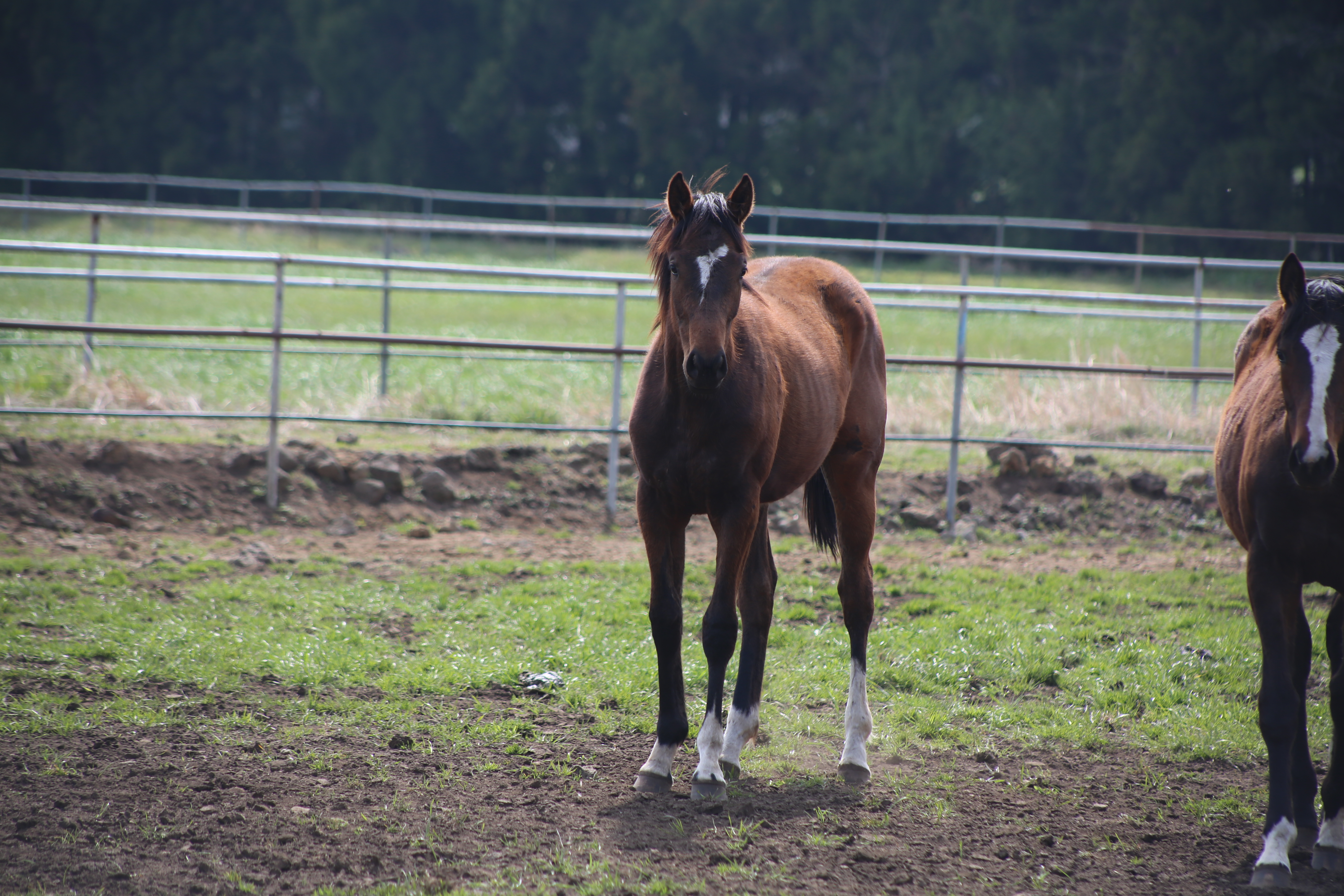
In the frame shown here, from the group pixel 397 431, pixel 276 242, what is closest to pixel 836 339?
pixel 397 431

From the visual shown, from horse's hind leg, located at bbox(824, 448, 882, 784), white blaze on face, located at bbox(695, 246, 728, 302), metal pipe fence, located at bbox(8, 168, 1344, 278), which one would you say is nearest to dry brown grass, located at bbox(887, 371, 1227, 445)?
metal pipe fence, located at bbox(8, 168, 1344, 278)

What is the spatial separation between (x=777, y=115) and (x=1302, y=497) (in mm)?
30571

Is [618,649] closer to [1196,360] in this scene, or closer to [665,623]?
[665,623]

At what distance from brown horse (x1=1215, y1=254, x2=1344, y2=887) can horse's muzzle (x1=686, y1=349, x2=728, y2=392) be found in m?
1.68

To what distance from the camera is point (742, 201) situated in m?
3.73

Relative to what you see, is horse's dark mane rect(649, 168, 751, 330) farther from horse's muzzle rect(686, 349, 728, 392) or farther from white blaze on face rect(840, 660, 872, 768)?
white blaze on face rect(840, 660, 872, 768)

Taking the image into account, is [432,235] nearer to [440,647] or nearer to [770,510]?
[770,510]

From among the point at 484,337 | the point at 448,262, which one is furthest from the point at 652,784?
the point at 448,262

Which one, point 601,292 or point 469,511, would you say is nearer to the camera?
point 469,511

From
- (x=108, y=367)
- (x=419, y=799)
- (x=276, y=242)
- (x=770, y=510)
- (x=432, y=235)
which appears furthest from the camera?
(x=432, y=235)

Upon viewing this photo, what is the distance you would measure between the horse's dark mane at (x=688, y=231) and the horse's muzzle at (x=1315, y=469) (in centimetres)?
180

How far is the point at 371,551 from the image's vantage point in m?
6.73

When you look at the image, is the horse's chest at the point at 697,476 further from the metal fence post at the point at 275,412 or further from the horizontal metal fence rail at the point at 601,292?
the metal fence post at the point at 275,412

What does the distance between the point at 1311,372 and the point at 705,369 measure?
5.81 ft
